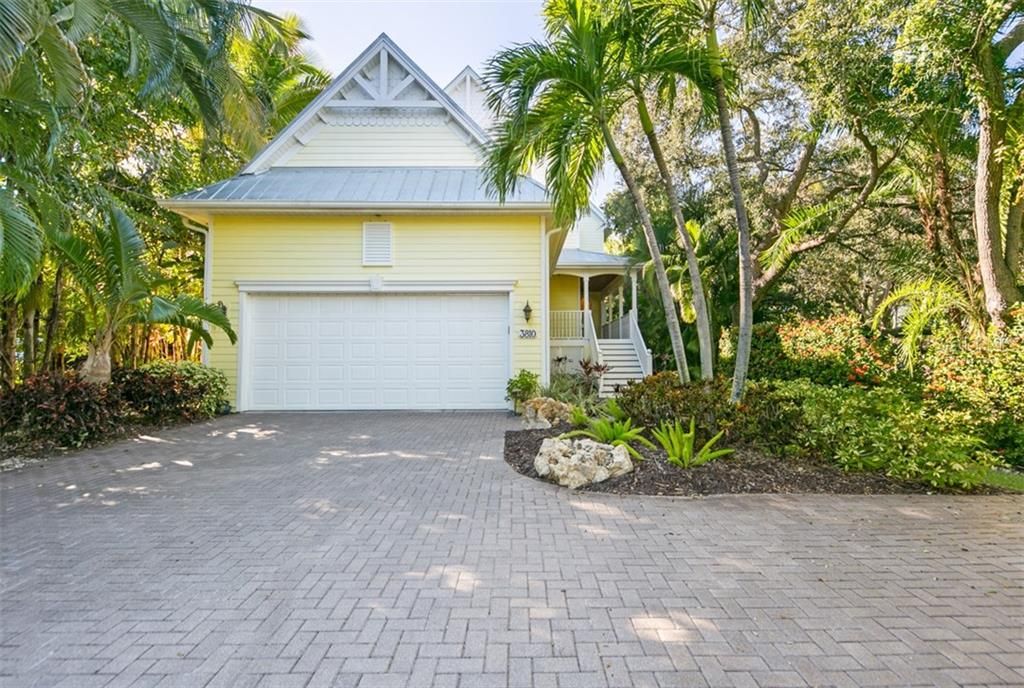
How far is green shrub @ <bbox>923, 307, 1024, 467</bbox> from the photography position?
19.2ft

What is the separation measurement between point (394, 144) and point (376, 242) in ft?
9.80

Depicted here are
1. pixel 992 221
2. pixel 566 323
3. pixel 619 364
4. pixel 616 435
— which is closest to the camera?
pixel 616 435

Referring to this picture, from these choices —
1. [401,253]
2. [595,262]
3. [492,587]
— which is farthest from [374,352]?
[492,587]

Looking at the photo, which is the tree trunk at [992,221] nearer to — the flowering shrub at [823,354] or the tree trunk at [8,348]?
the flowering shrub at [823,354]

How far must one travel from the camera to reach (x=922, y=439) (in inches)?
194

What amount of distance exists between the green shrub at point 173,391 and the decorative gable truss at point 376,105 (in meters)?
5.00

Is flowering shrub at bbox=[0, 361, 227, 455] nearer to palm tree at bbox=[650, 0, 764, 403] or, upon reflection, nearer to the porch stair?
palm tree at bbox=[650, 0, 764, 403]

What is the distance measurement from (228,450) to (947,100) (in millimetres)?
10675

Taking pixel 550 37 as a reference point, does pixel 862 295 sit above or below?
below

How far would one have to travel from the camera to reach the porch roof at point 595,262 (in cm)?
1421

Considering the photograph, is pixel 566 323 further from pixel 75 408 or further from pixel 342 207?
pixel 75 408

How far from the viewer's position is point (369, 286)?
10.6 metres

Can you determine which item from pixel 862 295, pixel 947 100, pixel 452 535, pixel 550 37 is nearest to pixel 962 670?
pixel 452 535

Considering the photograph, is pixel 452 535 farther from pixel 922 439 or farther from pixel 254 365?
pixel 254 365
